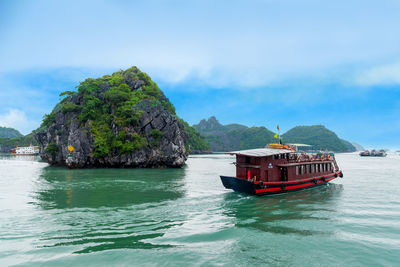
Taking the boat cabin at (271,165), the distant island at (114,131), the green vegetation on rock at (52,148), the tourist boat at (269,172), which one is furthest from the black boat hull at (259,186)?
the green vegetation on rock at (52,148)

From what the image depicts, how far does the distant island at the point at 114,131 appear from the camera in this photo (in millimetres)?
45656

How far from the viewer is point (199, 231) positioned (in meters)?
10.4

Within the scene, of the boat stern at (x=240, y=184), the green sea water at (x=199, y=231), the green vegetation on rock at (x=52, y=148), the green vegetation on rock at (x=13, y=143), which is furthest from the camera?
the green vegetation on rock at (x=13, y=143)

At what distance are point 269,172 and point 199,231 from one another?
1006 centimetres

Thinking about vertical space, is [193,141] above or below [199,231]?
above

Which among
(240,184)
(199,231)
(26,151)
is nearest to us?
(199,231)

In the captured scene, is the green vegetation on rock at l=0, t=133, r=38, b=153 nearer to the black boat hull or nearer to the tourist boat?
the black boat hull

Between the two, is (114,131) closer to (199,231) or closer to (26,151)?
(199,231)

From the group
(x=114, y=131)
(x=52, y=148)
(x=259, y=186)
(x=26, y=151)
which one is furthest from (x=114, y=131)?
(x=26, y=151)

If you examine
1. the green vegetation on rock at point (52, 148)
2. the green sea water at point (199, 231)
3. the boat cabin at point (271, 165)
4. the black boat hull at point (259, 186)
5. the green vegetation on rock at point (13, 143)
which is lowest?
the green sea water at point (199, 231)

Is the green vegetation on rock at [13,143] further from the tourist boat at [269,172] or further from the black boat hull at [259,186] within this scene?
the tourist boat at [269,172]

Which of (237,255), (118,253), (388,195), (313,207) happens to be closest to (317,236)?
(237,255)

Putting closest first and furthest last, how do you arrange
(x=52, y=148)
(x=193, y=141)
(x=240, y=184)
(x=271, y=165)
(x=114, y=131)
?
(x=240, y=184)
(x=271, y=165)
(x=114, y=131)
(x=52, y=148)
(x=193, y=141)

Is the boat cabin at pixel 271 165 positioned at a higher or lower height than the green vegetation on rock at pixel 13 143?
lower
